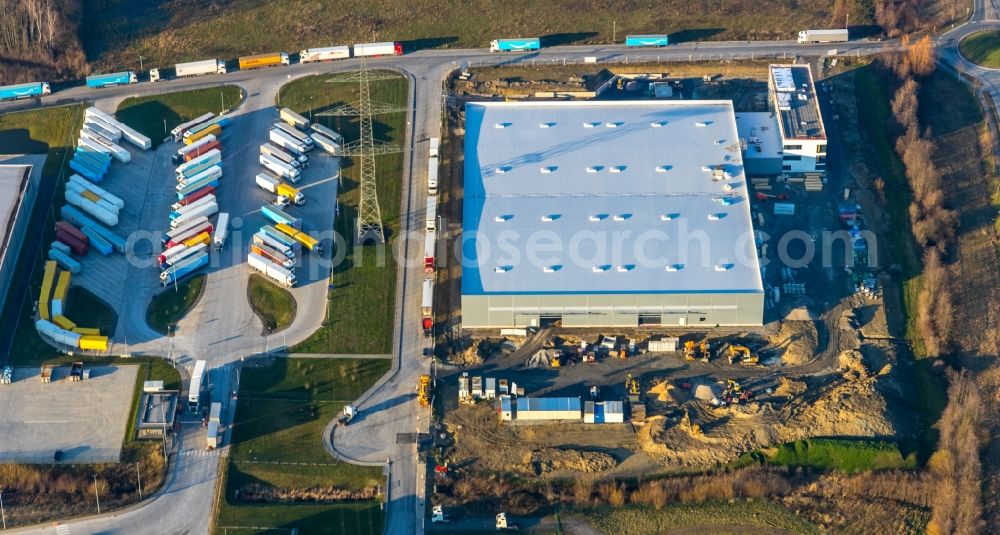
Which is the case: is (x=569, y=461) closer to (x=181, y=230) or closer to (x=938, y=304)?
(x=938, y=304)

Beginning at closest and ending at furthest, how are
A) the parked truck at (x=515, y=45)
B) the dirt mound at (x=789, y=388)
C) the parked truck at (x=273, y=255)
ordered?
the dirt mound at (x=789, y=388)
the parked truck at (x=273, y=255)
the parked truck at (x=515, y=45)

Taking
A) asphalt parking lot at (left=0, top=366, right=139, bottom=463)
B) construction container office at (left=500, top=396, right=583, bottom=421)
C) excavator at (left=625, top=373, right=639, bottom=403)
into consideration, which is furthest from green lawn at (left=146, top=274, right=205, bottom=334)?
excavator at (left=625, top=373, right=639, bottom=403)

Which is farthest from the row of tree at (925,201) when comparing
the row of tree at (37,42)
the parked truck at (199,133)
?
the row of tree at (37,42)

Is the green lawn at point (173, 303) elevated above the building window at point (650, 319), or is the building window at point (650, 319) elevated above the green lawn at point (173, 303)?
the green lawn at point (173, 303)

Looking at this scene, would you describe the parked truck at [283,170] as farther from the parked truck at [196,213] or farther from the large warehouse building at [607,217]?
the large warehouse building at [607,217]

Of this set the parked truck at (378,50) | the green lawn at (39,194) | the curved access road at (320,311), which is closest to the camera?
the curved access road at (320,311)

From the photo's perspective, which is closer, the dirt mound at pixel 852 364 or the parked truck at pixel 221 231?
the dirt mound at pixel 852 364

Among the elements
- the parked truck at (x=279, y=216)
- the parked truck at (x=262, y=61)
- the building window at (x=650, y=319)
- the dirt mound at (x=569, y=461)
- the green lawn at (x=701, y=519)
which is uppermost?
the parked truck at (x=262, y=61)
